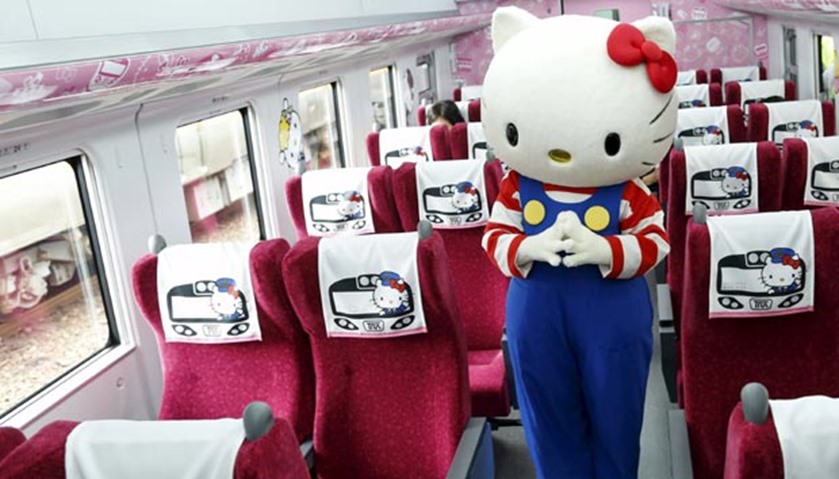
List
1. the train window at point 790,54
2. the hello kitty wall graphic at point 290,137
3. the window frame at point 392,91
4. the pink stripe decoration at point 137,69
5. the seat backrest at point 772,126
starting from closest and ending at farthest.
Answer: the pink stripe decoration at point 137,69 → the hello kitty wall graphic at point 290,137 → the seat backrest at point 772,126 → the window frame at point 392,91 → the train window at point 790,54

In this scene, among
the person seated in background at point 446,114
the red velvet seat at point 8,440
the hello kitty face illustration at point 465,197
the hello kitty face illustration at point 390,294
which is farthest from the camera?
the person seated in background at point 446,114

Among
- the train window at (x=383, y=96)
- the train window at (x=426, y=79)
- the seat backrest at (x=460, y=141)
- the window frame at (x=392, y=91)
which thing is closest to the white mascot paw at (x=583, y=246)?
the seat backrest at (x=460, y=141)

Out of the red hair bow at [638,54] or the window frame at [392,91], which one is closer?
the red hair bow at [638,54]

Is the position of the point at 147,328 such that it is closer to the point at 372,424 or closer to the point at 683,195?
the point at 372,424

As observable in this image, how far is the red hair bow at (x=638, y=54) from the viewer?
2051mm

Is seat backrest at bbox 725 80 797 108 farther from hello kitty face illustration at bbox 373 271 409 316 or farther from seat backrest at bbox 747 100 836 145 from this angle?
hello kitty face illustration at bbox 373 271 409 316

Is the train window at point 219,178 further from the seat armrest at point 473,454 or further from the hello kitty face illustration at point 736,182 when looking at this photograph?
the hello kitty face illustration at point 736,182

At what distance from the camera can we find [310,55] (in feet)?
13.4

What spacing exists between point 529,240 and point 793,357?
2.78ft

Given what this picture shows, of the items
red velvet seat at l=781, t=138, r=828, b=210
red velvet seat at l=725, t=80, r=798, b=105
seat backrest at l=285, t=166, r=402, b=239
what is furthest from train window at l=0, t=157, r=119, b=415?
red velvet seat at l=725, t=80, r=798, b=105

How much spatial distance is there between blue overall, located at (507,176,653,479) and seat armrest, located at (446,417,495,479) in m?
0.15

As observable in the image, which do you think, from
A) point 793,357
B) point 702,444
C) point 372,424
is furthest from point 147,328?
point 793,357

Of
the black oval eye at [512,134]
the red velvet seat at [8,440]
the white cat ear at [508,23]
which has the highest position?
the white cat ear at [508,23]

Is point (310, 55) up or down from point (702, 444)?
up
